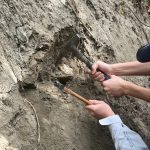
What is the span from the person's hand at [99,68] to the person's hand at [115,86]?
7cm

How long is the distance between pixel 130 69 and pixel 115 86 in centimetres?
32

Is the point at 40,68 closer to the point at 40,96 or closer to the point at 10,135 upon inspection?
the point at 40,96

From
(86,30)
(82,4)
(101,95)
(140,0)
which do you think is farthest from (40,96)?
(140,0)

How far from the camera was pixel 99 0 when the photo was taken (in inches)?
151

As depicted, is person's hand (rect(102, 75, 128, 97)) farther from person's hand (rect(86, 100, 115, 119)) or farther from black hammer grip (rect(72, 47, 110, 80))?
person's hand (rect(86, 100, 115, 119))

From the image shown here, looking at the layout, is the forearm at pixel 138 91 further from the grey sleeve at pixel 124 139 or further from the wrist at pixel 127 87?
the grey sleeve at pixel 124 139

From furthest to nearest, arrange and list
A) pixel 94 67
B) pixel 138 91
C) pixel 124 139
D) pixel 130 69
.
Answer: pixel 130 69, pixel 94 67, pixel 138 91, pixel 124 139

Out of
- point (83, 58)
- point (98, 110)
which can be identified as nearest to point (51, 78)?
point (83, 58)

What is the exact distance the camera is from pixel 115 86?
299 cm

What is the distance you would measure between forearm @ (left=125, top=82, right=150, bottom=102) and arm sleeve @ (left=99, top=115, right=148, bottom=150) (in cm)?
26

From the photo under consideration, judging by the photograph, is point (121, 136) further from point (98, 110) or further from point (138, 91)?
point (138, 91)

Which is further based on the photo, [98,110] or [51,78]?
[51,78]

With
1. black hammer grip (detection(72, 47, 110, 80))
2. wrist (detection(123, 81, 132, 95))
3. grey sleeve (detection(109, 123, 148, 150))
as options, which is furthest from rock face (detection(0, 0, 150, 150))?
wrist (detection(123, 81, 132, 95))

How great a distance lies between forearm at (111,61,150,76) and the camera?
3.19 m
